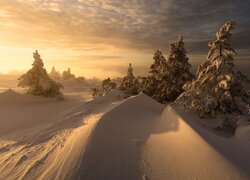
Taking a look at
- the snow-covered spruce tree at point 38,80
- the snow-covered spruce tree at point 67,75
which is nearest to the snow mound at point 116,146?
the snow-covered spruce tree at point 38,80

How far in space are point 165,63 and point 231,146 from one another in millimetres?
21210

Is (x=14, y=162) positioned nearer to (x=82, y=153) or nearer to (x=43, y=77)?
(x=82, y=153)

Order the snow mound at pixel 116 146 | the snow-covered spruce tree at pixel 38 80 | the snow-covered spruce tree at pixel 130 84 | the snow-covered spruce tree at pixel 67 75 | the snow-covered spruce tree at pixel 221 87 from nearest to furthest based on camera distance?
the snow mound at pixel 116 146 → the snow-covered spruce tree at pixel 221 87 → the snow-covered spruce tree at pixel 38 80 → the snow-covered spruce tree at pixel 130 84 → the snow-covered spruce tree at pixel 67 75

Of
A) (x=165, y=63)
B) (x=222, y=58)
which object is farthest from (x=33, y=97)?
(x=222, y=58)

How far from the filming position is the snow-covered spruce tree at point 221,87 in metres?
17.0

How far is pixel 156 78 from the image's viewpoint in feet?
99.1

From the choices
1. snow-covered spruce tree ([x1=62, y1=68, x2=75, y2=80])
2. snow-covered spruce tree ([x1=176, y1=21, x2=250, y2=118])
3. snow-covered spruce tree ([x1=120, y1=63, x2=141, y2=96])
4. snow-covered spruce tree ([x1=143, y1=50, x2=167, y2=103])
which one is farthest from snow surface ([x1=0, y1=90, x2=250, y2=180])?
snow-covered spruce tree ([x1=62, y1=68, x2=75, y2=80])

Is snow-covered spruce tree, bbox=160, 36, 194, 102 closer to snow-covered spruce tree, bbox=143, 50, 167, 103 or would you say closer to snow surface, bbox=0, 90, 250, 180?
snow-covered spruce tree, bbox=143, 50, 167, 103

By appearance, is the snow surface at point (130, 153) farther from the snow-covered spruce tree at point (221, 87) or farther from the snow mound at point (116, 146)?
the snow-covered spruce tree at point (221, 87)

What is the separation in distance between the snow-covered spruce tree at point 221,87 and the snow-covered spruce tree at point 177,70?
9299mm

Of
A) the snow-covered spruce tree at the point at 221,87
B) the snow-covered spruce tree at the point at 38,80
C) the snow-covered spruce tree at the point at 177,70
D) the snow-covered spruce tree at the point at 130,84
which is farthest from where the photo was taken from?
the snow-covered spruce tree at the point at 130,84

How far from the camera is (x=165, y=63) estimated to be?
96.8 feet

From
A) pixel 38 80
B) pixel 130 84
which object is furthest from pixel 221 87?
pixel 38 80

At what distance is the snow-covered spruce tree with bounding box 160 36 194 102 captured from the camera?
27594 mm
